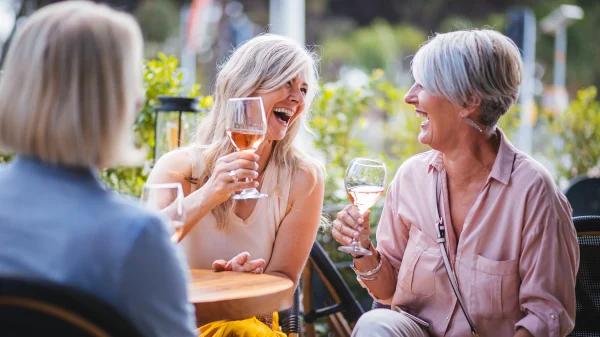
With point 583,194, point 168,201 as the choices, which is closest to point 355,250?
point 168,201

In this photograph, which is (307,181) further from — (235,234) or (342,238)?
(342,238)

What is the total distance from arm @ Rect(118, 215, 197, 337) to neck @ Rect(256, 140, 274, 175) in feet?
5.20

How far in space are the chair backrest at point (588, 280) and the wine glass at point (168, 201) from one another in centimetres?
144

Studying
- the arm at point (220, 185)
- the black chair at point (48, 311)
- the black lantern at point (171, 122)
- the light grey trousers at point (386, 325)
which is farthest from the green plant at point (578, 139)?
the black chair at point (48, 311)

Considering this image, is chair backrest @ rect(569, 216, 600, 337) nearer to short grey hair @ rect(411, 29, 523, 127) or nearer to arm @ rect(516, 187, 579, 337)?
arm @ rect(516, 187, 579, 337)

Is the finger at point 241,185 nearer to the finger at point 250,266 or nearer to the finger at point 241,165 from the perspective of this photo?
the finger at point 241,165

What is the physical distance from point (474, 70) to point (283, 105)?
31.6 inches

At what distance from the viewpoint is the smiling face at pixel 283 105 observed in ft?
9.35

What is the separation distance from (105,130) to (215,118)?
1.64 meters

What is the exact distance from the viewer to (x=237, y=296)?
202 centimetres

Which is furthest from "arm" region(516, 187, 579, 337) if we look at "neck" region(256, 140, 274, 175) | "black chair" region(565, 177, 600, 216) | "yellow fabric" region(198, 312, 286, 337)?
"black chair" region(565, 177, 600, 216)

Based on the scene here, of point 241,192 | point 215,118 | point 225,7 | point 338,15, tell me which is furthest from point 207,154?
point 338,15

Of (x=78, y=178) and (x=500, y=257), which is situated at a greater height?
(x=78, y=178)

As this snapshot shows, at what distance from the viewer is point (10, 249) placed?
1.32m
